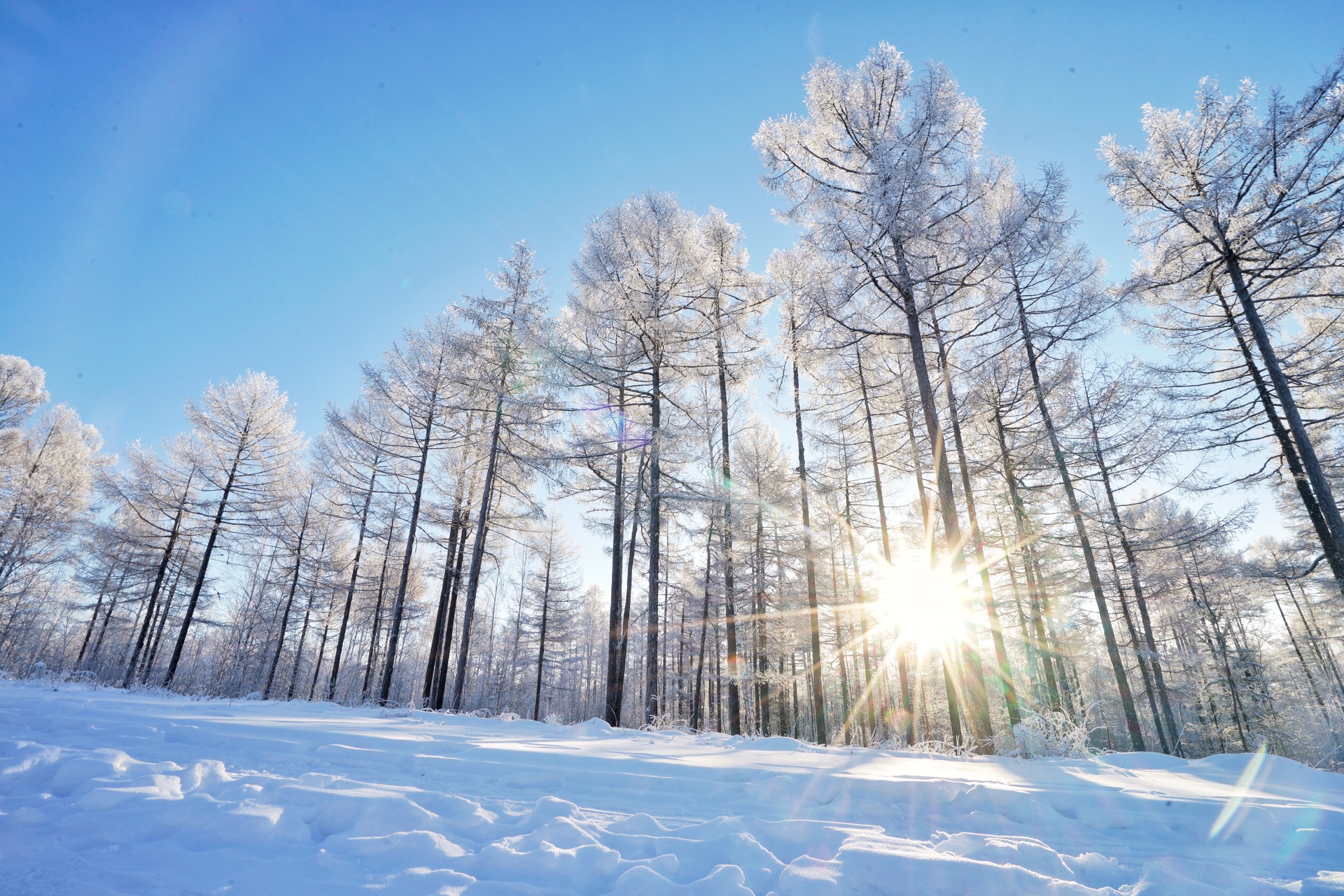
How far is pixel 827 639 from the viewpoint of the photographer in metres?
19.0

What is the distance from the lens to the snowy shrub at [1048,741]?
4.86m

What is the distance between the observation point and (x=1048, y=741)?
16.6ft

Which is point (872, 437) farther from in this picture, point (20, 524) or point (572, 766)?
point (20, 524)

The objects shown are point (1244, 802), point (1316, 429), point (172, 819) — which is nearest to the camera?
point (172, 819)

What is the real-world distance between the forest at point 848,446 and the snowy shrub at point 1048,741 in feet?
0.23

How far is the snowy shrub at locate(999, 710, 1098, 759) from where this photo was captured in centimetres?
486

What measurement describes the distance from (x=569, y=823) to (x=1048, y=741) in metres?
5.70

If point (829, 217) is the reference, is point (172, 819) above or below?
below

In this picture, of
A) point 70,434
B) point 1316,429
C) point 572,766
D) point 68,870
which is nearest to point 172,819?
point 68,870

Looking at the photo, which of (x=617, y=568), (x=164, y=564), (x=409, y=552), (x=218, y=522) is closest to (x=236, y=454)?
(x=218, y=522)

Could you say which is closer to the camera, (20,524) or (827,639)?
(20,524)

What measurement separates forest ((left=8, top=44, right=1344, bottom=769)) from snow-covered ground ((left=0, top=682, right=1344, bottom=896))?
12.0 feet

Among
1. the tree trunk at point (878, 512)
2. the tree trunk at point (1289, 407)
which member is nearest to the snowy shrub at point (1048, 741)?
the tree trunk at point (878, 512)

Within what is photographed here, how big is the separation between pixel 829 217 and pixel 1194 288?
8.99 meters
